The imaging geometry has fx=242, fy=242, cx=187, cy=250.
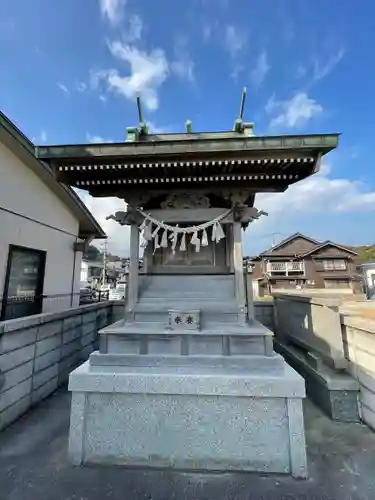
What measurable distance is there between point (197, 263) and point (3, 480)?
378 centimetres

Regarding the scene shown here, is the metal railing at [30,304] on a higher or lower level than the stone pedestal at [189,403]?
higher

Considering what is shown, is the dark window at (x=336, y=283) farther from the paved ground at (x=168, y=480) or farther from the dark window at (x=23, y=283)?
the dark window at (x=23, y=283)

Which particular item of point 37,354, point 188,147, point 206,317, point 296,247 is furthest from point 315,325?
point 296,247

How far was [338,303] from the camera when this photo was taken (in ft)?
15.4

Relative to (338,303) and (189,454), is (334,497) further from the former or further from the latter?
(338,303)

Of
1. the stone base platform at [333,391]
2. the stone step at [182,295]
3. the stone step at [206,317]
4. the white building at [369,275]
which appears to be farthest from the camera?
the white building at [369,275]

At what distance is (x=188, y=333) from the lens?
351 centimetres

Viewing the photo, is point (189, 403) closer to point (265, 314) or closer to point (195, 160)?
point (195, 160)

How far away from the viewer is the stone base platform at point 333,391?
4.01m

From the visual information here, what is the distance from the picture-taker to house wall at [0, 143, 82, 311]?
6.35m

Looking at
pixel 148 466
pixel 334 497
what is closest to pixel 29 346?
pixel 148 466

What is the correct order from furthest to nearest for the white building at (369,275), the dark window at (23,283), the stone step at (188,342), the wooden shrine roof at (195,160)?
the white building at (369,275) → the dark window at (23,283) → the wooden shrine roof at (195,160) → the stone step at (188,342)

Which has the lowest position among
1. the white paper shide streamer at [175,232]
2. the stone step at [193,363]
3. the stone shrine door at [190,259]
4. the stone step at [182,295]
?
the stone step at [193,363]

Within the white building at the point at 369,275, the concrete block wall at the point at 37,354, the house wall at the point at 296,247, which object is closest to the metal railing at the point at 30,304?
the concrete block wall at the point at 37,354
